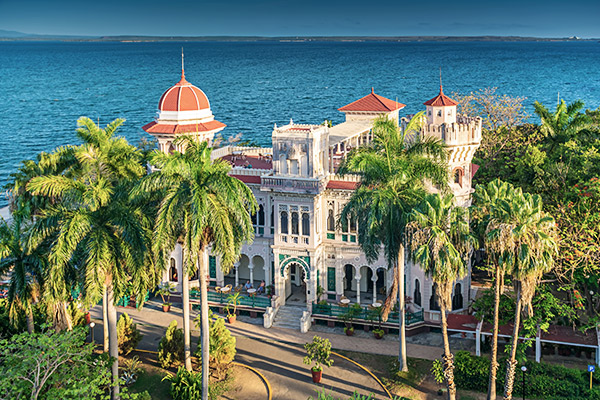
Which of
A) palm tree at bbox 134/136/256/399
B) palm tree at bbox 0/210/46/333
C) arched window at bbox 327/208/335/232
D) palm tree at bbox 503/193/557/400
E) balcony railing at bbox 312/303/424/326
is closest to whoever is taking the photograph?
palm tree at bbox 503/193/557/400

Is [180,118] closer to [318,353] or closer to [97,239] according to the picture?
[97,239]

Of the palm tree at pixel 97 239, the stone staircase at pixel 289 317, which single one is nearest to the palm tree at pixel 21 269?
the palm tree at pixel 97 239

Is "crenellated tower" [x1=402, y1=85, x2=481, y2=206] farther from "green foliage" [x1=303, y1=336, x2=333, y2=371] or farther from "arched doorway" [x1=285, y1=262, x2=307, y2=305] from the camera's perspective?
"green foliage" [x1=303, y1=336, x2=333, y2=371]

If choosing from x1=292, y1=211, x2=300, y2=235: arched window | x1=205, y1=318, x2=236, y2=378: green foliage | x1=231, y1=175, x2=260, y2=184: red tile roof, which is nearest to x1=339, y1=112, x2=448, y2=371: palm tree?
x1=292, y1=211, x2=300, y2=235: arched window

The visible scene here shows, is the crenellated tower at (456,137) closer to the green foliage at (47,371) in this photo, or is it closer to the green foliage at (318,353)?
the green foliage at (318,353)

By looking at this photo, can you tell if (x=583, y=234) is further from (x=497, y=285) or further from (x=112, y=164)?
(x=112, y=164)

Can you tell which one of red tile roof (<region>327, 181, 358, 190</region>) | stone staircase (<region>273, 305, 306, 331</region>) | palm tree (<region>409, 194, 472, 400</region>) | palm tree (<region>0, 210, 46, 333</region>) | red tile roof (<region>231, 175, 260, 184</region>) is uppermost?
red tile roof (<region>231, 175, 260, 184</region>)
